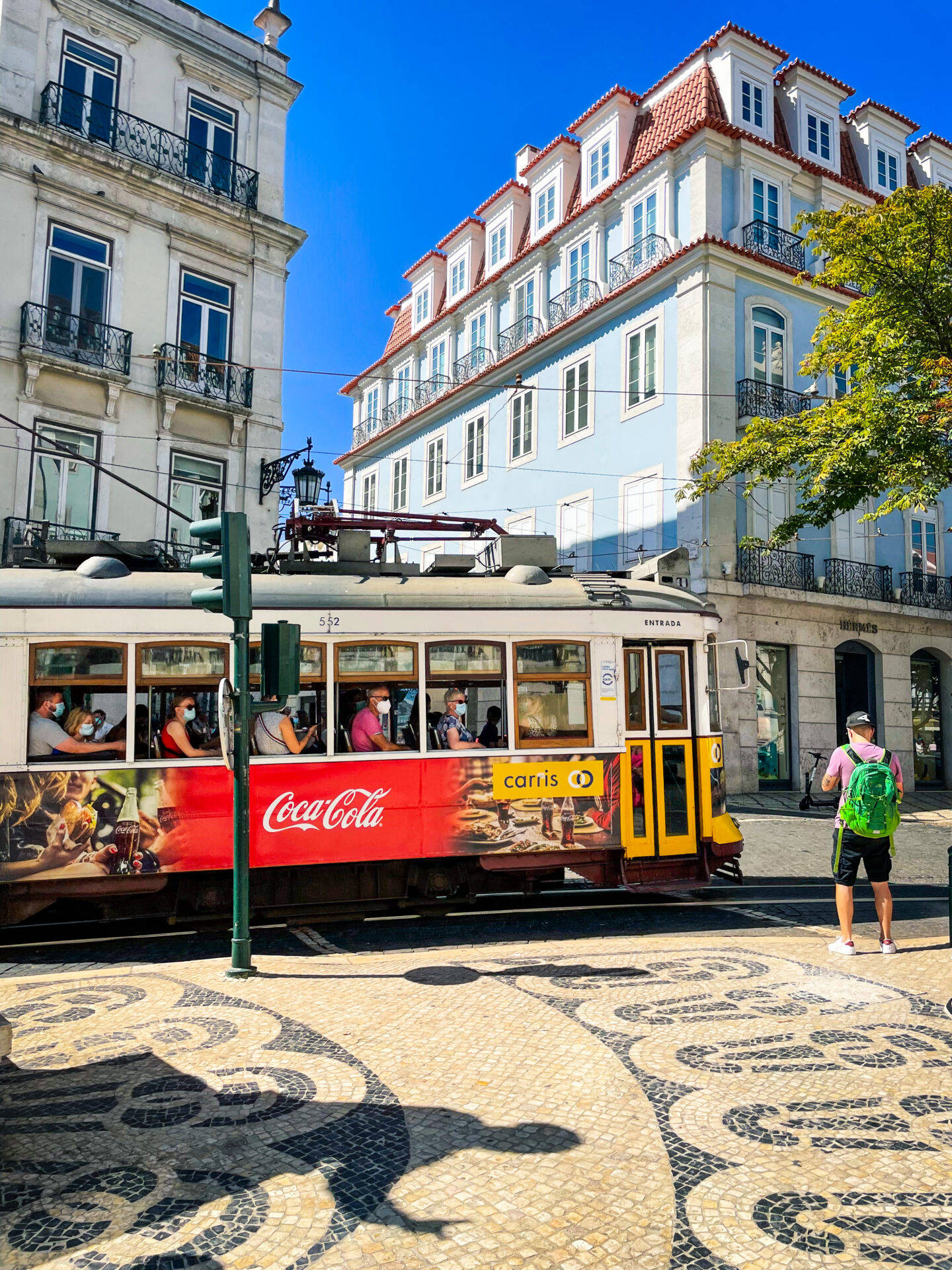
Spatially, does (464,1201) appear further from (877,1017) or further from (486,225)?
(486,225)

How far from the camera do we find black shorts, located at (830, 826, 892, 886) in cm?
720

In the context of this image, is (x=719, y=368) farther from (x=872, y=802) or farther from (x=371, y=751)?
(x=872, y=802)

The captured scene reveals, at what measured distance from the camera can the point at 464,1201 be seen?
351 cm

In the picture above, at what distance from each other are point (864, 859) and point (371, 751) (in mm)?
4214

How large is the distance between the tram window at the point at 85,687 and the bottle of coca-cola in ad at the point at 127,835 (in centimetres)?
40

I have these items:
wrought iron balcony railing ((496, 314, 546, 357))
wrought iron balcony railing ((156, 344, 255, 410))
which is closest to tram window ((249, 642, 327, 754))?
wrought iron balcony railing ((156, 344, 255, 410))

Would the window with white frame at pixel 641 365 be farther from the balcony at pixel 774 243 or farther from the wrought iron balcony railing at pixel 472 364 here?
the wrought iron balcony railing at pixel 472 364

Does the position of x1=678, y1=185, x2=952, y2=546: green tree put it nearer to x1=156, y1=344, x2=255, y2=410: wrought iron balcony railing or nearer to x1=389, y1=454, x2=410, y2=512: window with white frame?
x1=156, y1=344, x2=255, y2=410: wrought iron balcony railing

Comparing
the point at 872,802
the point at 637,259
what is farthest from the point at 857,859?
the point at 637,259

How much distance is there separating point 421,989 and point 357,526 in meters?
5.22

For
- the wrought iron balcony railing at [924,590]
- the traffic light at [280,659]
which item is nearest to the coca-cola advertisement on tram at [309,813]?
the traffic light at [280,659]

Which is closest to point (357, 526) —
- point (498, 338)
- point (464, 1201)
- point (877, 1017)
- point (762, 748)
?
point (877, 1017)

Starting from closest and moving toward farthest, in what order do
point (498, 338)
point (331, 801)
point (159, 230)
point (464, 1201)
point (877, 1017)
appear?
point (464, 1201)
point (877, 1017)
point (331, 801)
point (159, 230)
point (498, 338)

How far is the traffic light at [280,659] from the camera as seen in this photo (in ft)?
21.9
